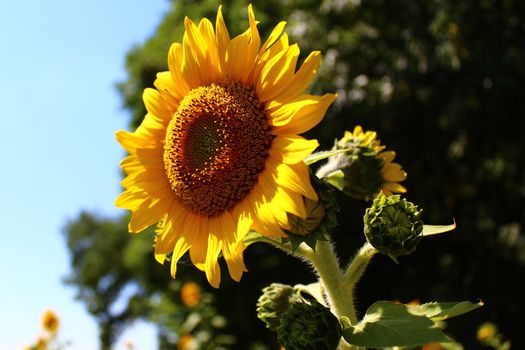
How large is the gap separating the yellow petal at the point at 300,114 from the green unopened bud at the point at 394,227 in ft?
0.82

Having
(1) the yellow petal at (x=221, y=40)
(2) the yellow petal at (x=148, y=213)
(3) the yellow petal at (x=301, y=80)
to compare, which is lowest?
(2) the yellow petal at (x=148, y=213)

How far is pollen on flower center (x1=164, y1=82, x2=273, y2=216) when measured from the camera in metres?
1.38

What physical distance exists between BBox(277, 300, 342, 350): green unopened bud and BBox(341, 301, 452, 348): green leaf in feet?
0.12

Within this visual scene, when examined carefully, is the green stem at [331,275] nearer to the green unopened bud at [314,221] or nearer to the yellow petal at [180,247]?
the green unopened bud at [314,221]

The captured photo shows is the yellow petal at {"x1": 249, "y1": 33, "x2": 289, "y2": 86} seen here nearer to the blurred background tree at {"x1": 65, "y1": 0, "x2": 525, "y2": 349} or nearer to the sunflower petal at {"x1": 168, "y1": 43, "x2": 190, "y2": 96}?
the sunflower petal at {"x1": 168, "y1": 43, "x2": 190, "y2": 96}

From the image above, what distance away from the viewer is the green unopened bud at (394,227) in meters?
1.32

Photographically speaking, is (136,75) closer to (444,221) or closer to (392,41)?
(392,41)

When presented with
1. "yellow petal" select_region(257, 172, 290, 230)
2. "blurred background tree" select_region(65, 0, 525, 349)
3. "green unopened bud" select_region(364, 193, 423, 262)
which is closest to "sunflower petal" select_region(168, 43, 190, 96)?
"yellow petal" select_region(257, 172, 290, 230)

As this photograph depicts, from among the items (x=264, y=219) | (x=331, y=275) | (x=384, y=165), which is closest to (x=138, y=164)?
(x=264, y=219)

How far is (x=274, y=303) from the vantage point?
1.58 m

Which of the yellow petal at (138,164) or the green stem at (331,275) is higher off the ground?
the yellow petal at (138,164)

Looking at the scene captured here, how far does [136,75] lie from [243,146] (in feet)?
42.1

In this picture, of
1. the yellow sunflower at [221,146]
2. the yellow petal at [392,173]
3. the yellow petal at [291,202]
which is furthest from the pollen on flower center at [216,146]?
the yellow petal at [392,173]

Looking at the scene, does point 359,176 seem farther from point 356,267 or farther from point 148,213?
point 148,213
